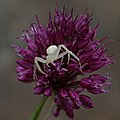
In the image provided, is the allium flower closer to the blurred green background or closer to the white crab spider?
the white crab spider

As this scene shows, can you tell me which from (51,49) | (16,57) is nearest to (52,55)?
(51,49)

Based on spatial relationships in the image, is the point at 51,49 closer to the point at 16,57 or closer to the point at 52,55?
the point at 52,55

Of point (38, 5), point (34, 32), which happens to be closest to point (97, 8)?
point (38, 5)

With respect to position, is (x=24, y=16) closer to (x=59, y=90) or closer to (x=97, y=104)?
(x=97, y=104)

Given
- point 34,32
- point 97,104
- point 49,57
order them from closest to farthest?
point 49,57
point 34,32
point 97,104

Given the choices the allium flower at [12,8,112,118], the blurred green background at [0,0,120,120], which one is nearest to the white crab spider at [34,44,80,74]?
the allium flower at [12,8,112,118]

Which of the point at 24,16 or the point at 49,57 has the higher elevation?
the point at 24,16

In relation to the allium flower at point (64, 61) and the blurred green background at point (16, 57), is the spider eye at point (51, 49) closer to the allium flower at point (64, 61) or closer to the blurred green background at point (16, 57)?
the allium flower at point (64, 61)
